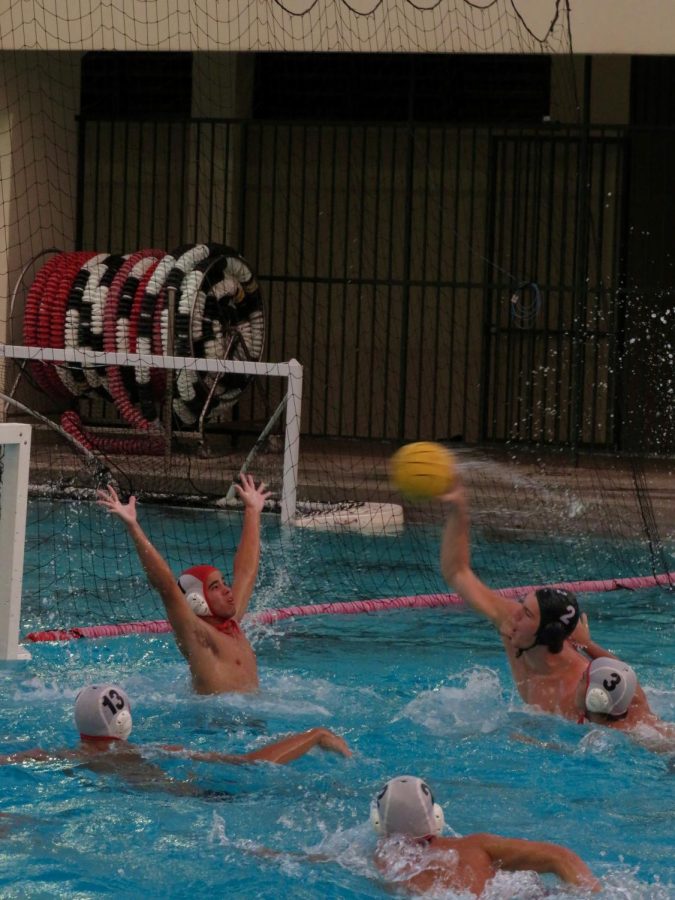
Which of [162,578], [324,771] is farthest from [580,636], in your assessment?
[162,578]

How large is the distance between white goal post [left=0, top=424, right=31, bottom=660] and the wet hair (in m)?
2.65

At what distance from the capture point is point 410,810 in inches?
172

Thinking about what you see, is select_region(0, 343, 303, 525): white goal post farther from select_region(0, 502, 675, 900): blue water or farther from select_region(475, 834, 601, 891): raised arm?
select_region(475, 834, 601, 891): raised arm

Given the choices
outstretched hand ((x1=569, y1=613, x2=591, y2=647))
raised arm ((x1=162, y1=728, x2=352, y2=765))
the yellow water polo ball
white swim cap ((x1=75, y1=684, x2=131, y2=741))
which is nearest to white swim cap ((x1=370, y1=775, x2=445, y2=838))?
raised arm ((x1=162, y1=728, x2=352, y2=765))

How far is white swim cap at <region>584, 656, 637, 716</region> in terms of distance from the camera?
5.76 metres

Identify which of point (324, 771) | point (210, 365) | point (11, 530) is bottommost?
point (324, 771)

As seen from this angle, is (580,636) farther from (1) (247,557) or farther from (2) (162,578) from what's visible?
(2) (162,578)

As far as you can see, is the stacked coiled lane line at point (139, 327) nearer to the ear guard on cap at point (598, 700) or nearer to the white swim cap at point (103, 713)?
the white swim cap at point (103, 713)

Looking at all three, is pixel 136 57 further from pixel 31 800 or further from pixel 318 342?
pixel 31 800

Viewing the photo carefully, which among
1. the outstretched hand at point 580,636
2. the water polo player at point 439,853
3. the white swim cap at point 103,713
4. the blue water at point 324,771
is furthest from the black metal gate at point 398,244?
the water polo player at point 439,853

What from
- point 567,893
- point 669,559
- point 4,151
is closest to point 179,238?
point 4,151

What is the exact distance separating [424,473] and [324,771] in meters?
1.28

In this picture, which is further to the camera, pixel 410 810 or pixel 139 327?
pixel 139 327

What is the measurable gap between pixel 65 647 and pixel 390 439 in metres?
7.44
